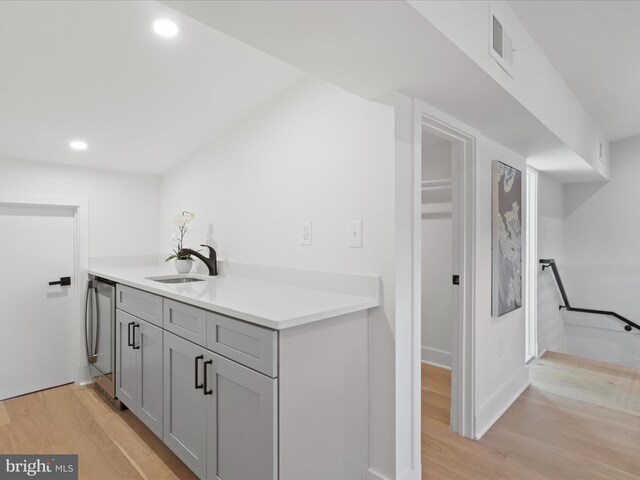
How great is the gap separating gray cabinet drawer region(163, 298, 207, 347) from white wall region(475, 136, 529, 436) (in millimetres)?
1646

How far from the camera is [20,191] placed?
2.76m

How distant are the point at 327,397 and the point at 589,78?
2.65 metres

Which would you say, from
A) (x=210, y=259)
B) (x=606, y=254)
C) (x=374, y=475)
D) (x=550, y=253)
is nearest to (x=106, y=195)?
(x=210, y=259)

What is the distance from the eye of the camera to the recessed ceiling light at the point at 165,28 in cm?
166

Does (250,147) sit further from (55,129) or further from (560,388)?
(560,388)

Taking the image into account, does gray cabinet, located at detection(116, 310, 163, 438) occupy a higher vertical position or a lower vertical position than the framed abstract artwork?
lower

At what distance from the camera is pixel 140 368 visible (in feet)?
7.31

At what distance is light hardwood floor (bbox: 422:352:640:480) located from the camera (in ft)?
6.53

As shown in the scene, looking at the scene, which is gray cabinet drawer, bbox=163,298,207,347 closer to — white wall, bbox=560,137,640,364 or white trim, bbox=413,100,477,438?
white trim, bbox=413,100,477,438

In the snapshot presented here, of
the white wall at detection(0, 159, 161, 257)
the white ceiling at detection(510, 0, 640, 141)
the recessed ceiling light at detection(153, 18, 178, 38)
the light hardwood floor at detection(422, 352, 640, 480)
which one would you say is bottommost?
the light hardwood floor at detection(422, 352, 640, 480)

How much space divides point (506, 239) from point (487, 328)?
67 cm

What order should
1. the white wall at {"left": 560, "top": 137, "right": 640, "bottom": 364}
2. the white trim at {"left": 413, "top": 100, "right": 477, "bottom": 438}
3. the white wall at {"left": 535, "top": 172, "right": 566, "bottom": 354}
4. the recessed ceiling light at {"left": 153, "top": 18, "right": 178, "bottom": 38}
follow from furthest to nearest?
the white wall at {"left": 560, "top": 137, "right": 640, "bottom": 364}
the white wall at {"left": 535, "top": 172, "right": 566, "bottom": 354}
the white trim at {"left": 413, "top": 100, "right": 477, "bottom": 438}
the recessed ceiling light at {"left": 153, "top": 18, "right": 178, "bottom": 38}

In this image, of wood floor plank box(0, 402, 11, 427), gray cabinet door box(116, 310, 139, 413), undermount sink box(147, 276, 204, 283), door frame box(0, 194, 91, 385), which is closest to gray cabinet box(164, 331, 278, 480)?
gray cabinet door box(116, 310, 139, 413)

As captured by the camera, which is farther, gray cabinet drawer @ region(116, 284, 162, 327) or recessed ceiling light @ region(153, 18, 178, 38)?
gray cabinet drawer @ region(116, 284, 162, 327)
